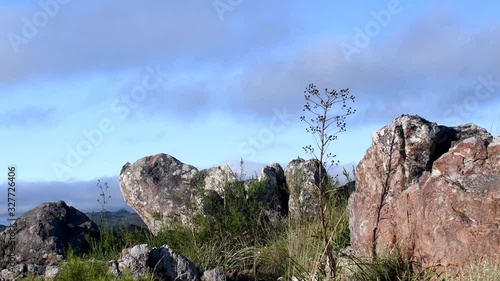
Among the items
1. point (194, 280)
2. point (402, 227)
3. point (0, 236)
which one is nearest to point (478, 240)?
point (402, 227)

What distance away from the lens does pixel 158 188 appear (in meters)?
14.6

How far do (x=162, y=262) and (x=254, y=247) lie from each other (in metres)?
2.02

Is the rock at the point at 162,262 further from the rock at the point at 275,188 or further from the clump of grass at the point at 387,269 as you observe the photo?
the rock at the point at 275,188

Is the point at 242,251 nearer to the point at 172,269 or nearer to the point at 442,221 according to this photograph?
the point at 172,269

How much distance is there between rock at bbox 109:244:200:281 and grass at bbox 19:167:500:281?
41cm

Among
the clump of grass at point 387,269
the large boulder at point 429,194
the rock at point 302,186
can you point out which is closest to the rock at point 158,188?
the rock at point 302,186

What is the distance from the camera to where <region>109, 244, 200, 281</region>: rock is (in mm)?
9445

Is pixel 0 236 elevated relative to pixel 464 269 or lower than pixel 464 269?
elevated

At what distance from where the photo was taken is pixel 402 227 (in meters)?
9.22

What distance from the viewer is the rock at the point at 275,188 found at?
13.8m

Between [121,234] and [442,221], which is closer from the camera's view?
[442,221]

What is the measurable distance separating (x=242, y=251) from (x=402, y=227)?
9.71 ft

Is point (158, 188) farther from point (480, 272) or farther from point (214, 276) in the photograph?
point (480, 272)

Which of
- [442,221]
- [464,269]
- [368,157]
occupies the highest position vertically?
[368,157]
